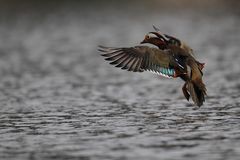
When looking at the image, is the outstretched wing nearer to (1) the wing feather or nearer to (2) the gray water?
(1) the wing feather

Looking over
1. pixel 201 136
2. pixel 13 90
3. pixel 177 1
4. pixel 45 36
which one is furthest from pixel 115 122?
pixel 177 1

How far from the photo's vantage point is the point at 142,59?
34.7 feet

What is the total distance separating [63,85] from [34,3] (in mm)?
28329

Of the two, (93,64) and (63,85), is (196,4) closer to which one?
(93,64)

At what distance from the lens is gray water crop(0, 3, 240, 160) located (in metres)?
8.45

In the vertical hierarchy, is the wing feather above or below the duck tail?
above

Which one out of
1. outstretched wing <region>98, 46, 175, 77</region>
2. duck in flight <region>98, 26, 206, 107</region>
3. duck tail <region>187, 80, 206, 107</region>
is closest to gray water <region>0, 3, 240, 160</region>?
duck tail <region>187, 80, 206, 107</region>

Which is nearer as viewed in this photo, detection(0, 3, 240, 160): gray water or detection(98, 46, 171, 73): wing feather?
detection(0, 3, 240, 160): gray water

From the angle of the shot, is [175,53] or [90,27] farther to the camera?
[90,27]

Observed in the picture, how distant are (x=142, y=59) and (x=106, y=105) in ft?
5.92

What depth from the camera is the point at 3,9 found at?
3891 cm

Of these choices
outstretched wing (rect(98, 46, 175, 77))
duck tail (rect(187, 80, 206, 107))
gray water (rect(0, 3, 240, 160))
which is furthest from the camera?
outstretched wing (rect(98, 46, 175, 77))

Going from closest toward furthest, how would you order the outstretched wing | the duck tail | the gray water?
the gray water, the duck tail, the outstretched wing

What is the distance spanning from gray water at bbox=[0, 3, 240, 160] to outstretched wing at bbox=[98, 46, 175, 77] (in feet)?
2.17
